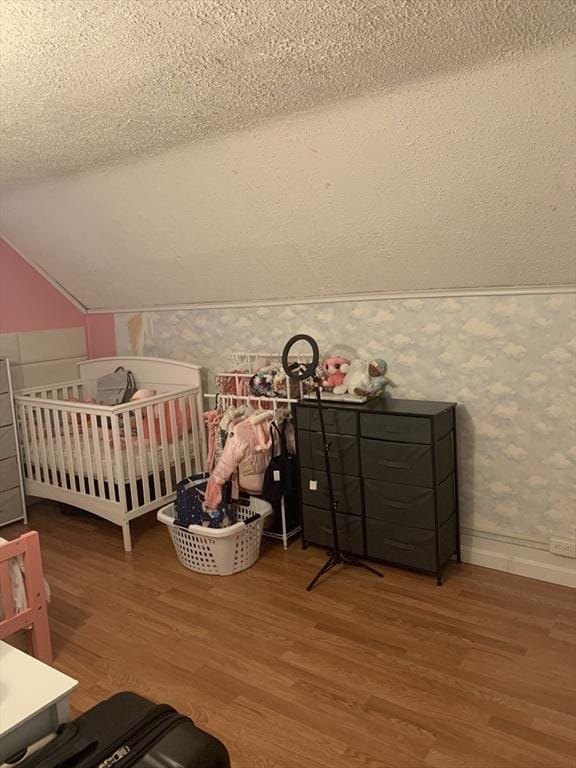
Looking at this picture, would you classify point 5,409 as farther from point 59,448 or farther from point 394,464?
point 394,464

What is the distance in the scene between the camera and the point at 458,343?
299cm

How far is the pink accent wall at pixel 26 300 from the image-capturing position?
421 centimetres

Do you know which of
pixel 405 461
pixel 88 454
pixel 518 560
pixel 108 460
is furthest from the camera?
pixel 88 454

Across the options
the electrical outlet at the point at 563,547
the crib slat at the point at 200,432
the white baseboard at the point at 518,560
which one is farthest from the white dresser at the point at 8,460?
the electrical outlet at the point at 563,547

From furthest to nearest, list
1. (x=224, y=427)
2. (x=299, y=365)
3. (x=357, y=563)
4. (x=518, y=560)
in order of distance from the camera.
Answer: (x=224, y=427)
(x=299, y=365)
(x=357, y=563)
(x=518, y=560)

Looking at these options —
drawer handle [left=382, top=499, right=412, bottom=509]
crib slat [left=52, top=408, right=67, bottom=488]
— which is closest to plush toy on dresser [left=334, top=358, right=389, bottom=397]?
drawer handle [left=382, top=499, right=412, bottom=509]

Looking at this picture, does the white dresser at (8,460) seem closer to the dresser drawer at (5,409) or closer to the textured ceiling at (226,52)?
the dresser drawer at (5,409)

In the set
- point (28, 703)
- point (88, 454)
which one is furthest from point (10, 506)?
point (28, 703)

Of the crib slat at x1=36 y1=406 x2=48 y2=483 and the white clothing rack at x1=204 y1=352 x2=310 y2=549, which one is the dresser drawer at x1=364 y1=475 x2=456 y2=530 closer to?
the white clothing rack at x1=204 y1=352 x2=310 y2=549

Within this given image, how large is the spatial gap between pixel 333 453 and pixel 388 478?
317mm

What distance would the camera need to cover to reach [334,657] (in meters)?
2.38

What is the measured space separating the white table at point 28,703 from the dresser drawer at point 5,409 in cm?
274

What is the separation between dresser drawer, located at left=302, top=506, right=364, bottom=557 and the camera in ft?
9.94

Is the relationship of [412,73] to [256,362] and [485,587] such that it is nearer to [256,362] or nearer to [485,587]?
[256,362]
